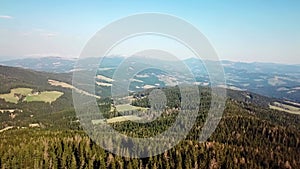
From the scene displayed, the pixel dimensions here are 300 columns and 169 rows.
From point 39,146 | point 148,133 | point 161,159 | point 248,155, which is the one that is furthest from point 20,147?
point 248,155

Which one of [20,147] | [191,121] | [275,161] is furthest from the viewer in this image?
[191,121]

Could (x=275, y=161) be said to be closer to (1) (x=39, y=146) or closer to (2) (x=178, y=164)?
(2) (x=178, y=164)

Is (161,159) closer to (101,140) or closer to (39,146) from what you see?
(101,140)

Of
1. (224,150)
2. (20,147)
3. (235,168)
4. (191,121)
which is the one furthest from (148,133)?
(20,147)

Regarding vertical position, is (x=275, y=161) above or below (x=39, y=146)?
below

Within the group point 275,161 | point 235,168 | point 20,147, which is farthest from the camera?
point 275,161

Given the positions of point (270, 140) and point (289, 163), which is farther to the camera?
point (270, 140)

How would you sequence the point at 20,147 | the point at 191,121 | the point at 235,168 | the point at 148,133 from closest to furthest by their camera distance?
1. the point at 20,147
2. the point at 235,168
3. the point at 148,133
4. the point at 191,121

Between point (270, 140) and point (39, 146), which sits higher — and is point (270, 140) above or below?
below

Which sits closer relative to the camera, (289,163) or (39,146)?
(39,146)
